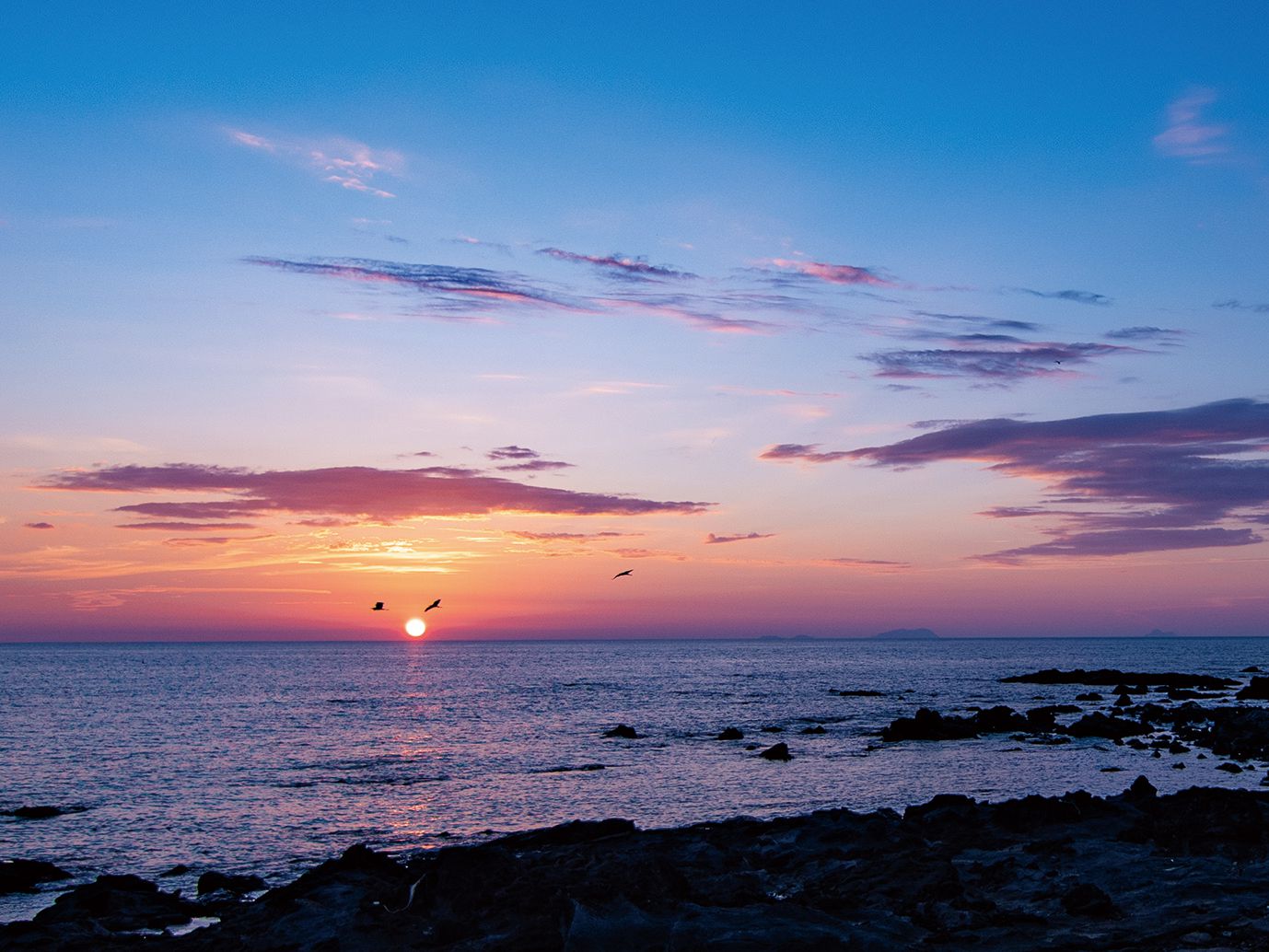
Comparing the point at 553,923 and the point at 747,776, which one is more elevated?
the point at 553,923

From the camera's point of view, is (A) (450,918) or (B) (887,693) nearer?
(A) (450,918)

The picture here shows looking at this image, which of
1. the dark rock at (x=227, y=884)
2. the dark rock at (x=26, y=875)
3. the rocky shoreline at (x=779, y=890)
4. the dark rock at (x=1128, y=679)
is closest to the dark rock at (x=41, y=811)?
the dark rock at (x=26, y=875)

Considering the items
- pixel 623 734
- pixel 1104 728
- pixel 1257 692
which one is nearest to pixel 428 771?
pixel 623 734

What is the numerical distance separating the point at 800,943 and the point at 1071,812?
14.1 metres

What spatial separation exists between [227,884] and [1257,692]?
335 ft

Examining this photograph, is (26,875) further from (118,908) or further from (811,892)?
(811,892)

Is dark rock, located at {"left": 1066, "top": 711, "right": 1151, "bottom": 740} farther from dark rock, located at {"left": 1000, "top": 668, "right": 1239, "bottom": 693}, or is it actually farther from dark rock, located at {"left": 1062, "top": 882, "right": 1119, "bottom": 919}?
dark rock, located at {"left": 1000, "top": 668, "right": 1239, "bottom": 693}

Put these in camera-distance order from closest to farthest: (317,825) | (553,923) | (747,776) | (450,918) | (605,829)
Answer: (553,923) → (450,918) → (605,829) → (317,825) → (747,776)

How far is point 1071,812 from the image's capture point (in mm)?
26984

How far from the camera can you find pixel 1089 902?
63.6 feet

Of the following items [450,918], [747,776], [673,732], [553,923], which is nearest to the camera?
[553,923]

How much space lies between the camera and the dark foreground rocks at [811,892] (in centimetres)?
1733

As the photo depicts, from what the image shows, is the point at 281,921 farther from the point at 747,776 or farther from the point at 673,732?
the point at 673,732

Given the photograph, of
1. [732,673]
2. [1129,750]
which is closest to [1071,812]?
[1129,750]
